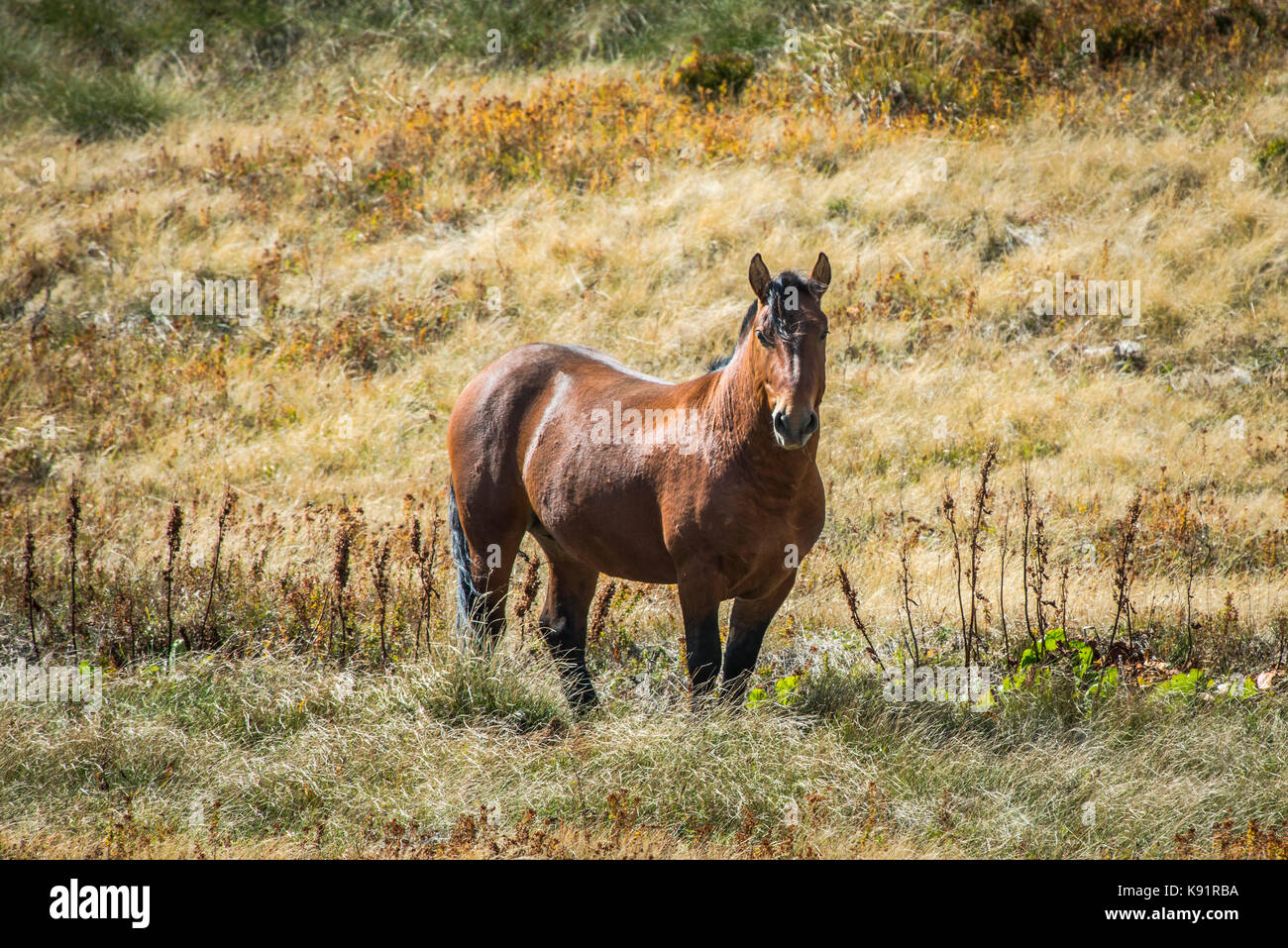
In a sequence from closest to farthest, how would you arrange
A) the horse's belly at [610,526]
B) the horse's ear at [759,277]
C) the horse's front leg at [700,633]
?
the horse's ear at [759,277] → the horse's front leg at [700,633] → the horse's belly at [610,526]

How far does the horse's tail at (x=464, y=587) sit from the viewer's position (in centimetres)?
618

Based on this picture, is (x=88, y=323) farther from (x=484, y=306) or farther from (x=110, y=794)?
(x=110, y=794)

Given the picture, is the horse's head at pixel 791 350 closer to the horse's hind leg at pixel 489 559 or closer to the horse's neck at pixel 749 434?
the horse's neck at pixel 749 434

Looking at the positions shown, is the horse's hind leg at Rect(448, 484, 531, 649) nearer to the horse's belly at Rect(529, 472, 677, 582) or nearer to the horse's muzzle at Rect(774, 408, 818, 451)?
the horse's belly at Rect(529, 472, 677, 582)

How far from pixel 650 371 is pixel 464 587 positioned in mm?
4834

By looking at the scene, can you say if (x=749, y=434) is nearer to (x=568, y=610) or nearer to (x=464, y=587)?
(x=568, y=610)


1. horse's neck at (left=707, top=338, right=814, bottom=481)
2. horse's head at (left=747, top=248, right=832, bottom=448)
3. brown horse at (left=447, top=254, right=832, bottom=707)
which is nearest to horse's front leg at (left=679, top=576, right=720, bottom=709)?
brown horse at (left=447, top=254, right=832, bottom=707)

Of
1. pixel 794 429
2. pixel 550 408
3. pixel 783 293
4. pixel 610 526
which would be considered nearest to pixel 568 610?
pixel 610 526

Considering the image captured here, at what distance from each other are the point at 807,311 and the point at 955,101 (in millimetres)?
11207

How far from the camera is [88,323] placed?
12.0m

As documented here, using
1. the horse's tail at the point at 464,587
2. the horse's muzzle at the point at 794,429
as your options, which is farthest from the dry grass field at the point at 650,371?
the horse's muzzle at the point at 794,429

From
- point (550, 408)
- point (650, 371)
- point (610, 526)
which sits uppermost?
point (650, 371)

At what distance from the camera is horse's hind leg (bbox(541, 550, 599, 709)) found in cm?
622

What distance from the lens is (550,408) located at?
6.06m
